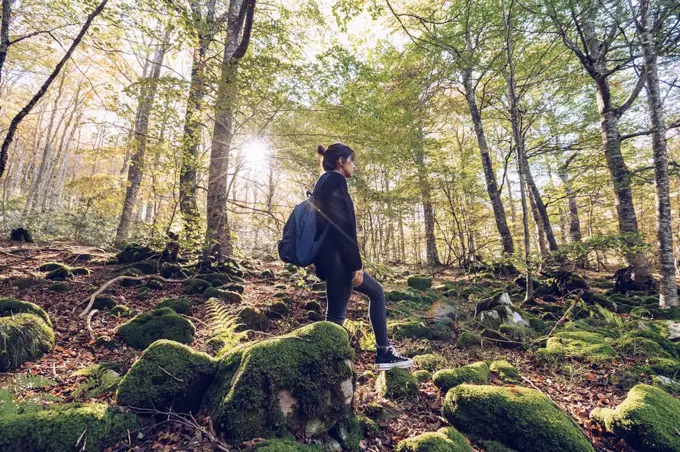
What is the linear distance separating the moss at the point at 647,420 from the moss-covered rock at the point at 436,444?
1.42 metres

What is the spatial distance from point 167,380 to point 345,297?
5.48ft

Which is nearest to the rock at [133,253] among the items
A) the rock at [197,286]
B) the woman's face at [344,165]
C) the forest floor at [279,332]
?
the forest floor at [279,332]

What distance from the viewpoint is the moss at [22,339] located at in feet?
9.11

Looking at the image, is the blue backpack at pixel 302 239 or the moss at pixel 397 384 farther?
the moss at pixel 397 384

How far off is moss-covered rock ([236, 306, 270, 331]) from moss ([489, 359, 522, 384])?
3.35 m

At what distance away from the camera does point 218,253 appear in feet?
25.9

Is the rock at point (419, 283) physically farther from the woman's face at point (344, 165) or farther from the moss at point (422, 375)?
the woman's face at point (344, 165)

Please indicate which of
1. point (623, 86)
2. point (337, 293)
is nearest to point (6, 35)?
point (337, 293)

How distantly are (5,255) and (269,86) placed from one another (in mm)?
7831

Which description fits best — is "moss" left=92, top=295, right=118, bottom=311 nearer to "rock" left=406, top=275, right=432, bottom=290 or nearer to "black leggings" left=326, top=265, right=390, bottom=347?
→ "black leggings" left=326, top=265, right=390, bottom=347

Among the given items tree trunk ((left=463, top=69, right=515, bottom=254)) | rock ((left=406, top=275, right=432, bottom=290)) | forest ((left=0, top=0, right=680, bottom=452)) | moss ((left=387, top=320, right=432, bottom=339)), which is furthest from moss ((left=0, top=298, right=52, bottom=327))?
tree trunk ((left=463, top=69, right=515, bottom=254))

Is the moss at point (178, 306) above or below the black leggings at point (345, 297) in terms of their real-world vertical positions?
below

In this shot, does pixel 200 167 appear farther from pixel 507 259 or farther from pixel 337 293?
pixel 507 259

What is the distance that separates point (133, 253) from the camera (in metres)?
7.75
